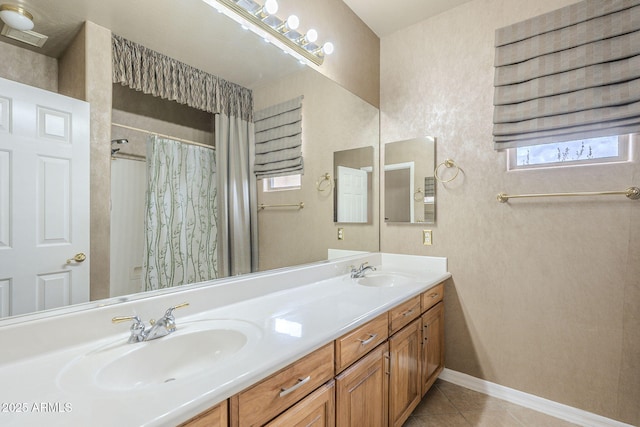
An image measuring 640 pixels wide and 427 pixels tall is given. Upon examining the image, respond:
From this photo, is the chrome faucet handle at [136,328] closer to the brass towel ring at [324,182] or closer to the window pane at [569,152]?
the brass towel ring at [324,182]

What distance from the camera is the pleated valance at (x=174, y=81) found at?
1.04 meters

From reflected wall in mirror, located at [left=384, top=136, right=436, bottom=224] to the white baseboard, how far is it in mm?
1137

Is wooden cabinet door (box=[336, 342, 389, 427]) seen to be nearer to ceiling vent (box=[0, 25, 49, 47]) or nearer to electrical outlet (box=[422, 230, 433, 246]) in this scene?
electrical outlet (box=[422, 230, 433, 246])

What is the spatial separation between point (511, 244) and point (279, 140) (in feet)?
5.31

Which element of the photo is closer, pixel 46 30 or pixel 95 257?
pixel 46 30

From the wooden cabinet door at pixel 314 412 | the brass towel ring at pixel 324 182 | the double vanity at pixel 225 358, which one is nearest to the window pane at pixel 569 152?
the double vanity at pixel 225 358

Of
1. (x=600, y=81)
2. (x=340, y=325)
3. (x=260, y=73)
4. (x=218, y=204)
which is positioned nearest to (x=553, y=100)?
(x=600, y=81)

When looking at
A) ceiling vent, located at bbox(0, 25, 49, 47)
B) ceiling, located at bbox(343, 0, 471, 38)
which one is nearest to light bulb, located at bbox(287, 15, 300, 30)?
ceiling, located at bbox(343, 0, 471, 38)

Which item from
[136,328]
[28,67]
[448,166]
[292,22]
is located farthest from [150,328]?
[448,166]

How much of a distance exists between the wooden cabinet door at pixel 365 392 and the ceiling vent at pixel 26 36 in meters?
1.43

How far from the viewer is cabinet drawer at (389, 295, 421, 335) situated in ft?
4.81

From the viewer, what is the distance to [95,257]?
97cm

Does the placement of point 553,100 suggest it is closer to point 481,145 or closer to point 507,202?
point 481,145

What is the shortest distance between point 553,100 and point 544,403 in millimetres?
1832
